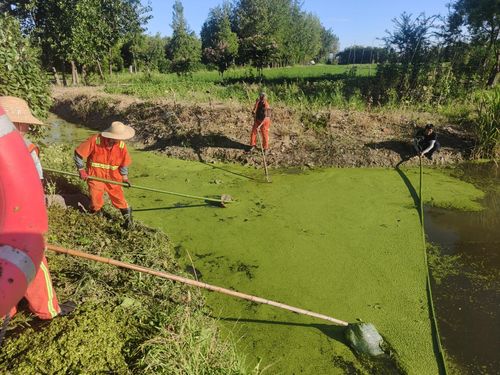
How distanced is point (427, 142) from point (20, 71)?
6287mm

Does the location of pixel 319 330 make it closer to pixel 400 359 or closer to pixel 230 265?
pixel 400 359

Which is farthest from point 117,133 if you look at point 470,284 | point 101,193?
point 470,284

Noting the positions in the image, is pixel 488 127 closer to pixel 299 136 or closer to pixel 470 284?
pixel 299 136

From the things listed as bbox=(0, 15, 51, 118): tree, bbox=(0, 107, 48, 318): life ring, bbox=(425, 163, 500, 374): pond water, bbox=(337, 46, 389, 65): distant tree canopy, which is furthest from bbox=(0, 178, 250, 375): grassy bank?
bbox=(337, 46, 389, 65): distant tree canopy

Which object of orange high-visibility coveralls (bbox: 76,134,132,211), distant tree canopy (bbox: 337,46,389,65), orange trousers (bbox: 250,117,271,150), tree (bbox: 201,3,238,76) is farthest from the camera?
distant tree canopy (bbox: 337,46,389,65)

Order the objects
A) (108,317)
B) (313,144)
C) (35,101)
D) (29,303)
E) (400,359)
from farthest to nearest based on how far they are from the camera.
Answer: (313,144) → (35,101) → (400,359) → (108,317) → (29,303)

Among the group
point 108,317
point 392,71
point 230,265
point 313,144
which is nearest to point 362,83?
point 392,71

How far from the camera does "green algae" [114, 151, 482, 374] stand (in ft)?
9.47

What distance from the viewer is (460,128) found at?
320 inches

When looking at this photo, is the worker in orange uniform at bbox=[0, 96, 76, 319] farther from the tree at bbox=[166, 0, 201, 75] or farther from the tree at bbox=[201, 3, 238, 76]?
the tree at bbox=[166, 0, 201, 75]

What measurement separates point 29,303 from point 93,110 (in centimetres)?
1073

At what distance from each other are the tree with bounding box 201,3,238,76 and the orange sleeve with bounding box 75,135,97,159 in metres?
16.2

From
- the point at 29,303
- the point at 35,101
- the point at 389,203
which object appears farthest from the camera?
the point at 389,203

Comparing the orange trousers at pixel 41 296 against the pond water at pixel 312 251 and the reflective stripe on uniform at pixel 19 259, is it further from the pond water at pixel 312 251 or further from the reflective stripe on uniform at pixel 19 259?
the pond water at pixel 312 251
